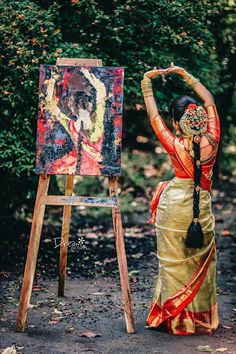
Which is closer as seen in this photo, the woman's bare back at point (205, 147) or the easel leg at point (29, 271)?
the woman's bare back at point (205, 147)

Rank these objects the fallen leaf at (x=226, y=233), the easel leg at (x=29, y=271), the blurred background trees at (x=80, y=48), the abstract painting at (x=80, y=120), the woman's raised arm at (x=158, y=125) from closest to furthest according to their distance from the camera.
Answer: the woman's raised arm at (x=158, y=125) → the easel leg at (x=29, y=271) → the abstract painting at (x=80, y=120) → the blurred background trees at (x=80, y=48) → the fallen leaf at (x=226, y=233)

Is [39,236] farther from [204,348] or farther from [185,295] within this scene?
[204,348]

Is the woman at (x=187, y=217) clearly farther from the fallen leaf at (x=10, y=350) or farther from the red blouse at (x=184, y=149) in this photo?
the fallen leaf at (x=10, y=350)

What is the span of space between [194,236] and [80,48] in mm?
2637

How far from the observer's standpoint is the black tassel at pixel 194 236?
17.6 feet

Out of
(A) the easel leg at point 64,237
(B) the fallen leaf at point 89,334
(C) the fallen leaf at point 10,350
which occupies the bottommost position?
(B) the fallen leaf at point 89,334

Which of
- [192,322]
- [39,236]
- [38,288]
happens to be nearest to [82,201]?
[39,236]

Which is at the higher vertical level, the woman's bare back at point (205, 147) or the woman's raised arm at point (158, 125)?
the woman's raised arm at point (158, 125)

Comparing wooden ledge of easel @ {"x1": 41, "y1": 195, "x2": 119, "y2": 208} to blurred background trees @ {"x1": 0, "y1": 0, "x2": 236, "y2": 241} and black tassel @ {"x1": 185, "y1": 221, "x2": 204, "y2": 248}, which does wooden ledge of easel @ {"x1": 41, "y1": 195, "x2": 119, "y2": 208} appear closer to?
black tassel @ {"x1": 185, "y1": 221, "x2": 204, "y2": 248}

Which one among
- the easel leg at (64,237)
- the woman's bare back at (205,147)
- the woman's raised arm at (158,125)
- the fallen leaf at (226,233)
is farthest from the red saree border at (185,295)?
the fallen leaf at (226,233)

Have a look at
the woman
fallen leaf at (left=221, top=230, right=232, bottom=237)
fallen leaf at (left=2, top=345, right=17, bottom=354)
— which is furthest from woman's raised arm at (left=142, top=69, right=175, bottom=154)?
fallen leaf at (left=221, top=230, right=232, bottom=237)

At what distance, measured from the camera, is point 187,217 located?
17.9 ft

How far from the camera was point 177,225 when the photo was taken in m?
5.47

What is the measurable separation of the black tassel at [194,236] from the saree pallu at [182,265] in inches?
2.5
